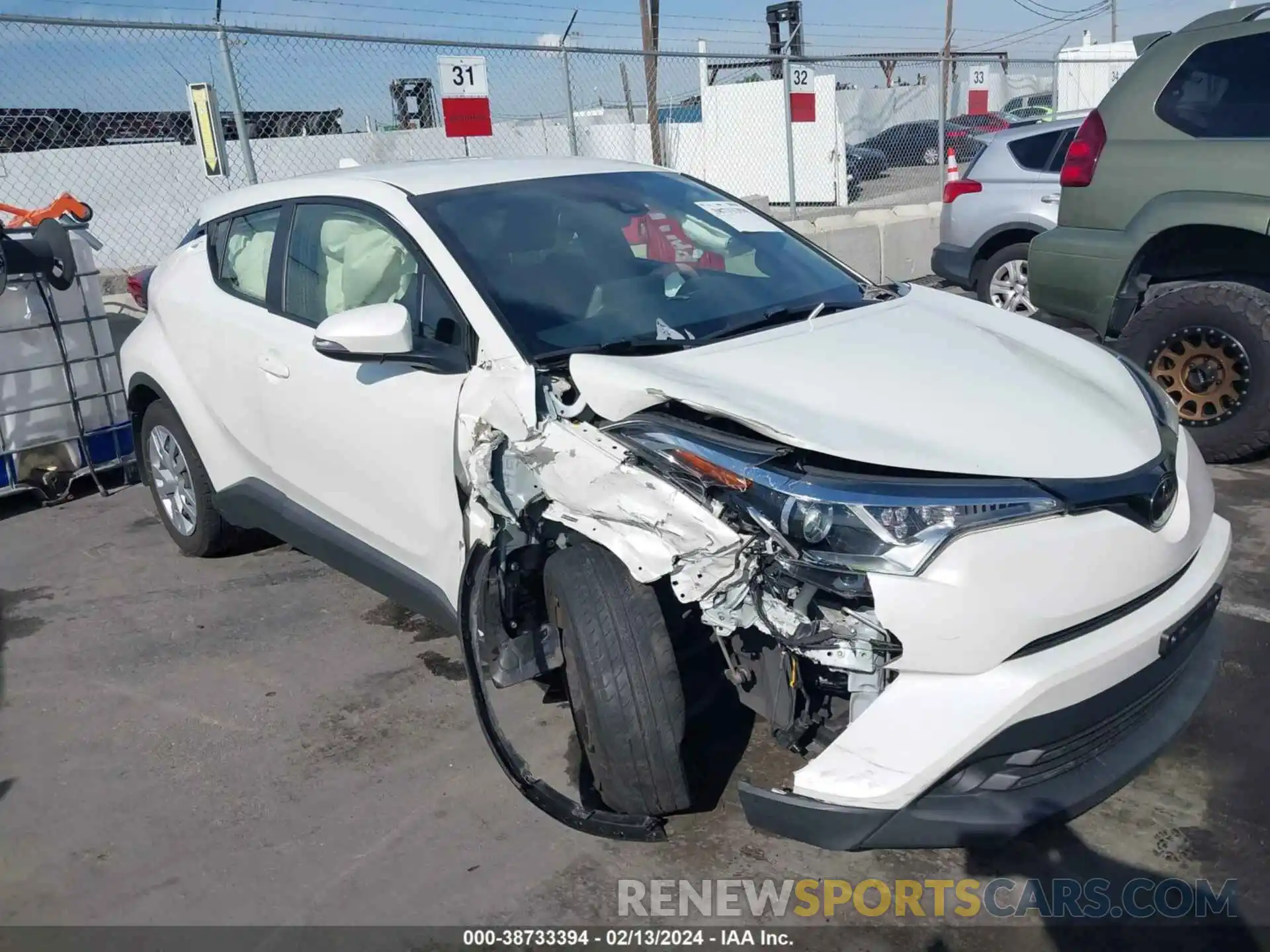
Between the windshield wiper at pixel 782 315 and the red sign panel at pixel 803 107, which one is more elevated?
the red sign panel at pixel 803 107

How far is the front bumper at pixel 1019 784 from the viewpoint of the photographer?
2.18 meters

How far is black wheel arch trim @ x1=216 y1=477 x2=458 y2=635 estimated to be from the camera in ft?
10.8

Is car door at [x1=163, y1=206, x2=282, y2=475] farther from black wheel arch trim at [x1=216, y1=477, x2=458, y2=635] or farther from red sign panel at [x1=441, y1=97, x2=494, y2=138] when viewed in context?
red sign panel at [x1=441, y1=97, x2=494, y2=138]

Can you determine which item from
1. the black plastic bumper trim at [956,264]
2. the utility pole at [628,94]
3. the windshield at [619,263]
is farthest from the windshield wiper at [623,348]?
the utility pole at [628,94]

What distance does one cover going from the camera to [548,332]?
3035mm

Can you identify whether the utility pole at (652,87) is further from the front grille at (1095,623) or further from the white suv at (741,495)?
the front grille at (1095,623)

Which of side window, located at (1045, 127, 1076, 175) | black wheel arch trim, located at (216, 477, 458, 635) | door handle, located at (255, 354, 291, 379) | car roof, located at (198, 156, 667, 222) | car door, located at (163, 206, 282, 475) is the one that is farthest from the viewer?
side window, located at (1045, 127, 1076, 175)

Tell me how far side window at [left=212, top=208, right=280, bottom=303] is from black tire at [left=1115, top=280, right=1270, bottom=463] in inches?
154

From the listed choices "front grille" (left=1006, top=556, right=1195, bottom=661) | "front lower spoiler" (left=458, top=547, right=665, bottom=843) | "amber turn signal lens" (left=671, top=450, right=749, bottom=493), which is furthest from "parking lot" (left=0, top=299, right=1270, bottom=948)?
"amber turn signal lens" (left=671, top=450, right=749, bottom=493)

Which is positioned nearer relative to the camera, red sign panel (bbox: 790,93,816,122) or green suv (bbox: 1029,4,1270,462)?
green suv (bbox: 1029,4,1270,462)

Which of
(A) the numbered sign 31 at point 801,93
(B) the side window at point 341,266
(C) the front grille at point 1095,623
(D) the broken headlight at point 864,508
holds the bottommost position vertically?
(C) the front grille at point 1095,623

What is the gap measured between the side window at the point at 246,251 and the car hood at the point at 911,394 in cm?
189

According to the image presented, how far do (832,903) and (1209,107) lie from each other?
14.1 ft

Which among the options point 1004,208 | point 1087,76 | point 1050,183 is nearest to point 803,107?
point 1004,208
